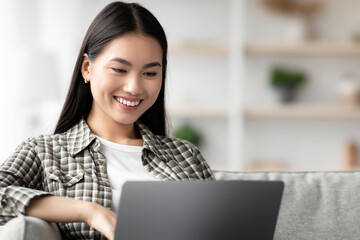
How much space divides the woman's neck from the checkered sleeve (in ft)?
0.64

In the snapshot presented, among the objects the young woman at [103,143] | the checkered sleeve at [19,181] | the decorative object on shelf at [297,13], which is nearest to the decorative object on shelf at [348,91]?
the decorative object on shelf at [297,13]

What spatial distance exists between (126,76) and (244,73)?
11.5ft

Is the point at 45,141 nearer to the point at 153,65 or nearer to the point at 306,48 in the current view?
the point at 153,65

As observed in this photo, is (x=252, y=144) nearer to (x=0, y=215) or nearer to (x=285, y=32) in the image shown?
(x=285, y=32)

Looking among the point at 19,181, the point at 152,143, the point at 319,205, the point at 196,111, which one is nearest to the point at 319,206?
the point at 319,205

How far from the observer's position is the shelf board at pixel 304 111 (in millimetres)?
4730

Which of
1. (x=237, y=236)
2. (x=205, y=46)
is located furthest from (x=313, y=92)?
(x=237, y=236)

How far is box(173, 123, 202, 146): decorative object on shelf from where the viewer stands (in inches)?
190

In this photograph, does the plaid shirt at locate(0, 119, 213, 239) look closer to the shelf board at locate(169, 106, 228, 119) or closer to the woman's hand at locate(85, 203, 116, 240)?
the woman's hand at locate(85, 203, 116, 240)

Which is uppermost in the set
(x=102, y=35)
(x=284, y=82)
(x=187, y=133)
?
(x=102, y=35)

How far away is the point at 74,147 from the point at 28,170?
15 centimetres

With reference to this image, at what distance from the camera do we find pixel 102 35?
5.01 feet

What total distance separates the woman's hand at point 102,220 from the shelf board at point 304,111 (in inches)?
140

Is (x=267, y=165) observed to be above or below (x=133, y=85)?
below
